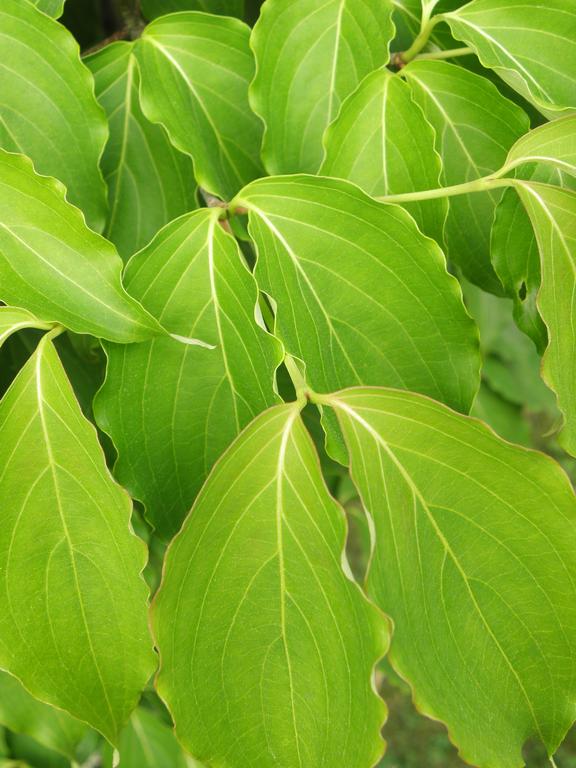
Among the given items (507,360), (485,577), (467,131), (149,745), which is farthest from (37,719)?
(507,360)

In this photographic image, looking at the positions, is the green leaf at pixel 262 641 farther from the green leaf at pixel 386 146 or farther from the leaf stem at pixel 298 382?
the green leaf at pixel 386 146

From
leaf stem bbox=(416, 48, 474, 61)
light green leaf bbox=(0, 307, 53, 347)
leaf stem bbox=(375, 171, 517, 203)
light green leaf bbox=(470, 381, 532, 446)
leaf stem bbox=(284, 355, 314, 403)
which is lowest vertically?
light green leaf bbox=(470, 381, 532, 446)

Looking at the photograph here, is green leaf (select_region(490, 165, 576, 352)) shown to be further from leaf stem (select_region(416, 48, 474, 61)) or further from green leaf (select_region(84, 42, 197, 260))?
green leaf (select_region(84, 42, 197, 260))

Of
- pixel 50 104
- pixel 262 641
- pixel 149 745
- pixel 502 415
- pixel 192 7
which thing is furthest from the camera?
pixel 502 415

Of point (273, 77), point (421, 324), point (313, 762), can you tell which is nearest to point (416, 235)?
point (421, 324)

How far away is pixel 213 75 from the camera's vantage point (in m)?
0.62

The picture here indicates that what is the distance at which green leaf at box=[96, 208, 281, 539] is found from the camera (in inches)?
19.8

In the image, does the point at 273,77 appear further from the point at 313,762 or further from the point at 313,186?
the point at 313,762

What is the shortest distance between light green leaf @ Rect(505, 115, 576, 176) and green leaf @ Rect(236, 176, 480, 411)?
0.08m

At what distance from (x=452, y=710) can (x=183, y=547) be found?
0.53 ft

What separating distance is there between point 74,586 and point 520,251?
35 cm

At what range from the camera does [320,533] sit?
449 mm

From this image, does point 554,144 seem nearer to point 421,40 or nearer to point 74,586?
point 421,40

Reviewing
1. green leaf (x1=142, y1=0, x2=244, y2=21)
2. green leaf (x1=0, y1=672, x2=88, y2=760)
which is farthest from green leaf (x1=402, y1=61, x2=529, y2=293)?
green leaf (x1=0, y1=672, x2=88, y2=760)
